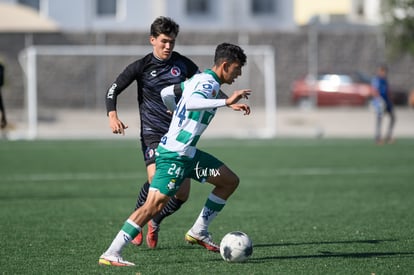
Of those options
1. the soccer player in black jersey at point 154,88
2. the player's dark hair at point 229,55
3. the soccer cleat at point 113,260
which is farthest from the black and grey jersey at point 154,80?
the soccer cleat at point 113,260

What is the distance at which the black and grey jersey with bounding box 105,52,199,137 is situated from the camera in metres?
8.73

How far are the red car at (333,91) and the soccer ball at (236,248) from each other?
28.6 meters

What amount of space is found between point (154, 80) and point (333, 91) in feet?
92.7

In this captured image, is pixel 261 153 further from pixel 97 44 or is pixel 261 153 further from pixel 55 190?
pixel 97 44

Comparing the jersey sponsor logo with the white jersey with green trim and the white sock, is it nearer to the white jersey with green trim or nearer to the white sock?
the white jersey with green trim

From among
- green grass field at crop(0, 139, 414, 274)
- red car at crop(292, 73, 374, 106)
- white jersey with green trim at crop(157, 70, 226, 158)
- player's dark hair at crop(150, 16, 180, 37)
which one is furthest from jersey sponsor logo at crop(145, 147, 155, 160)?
red car at crop(292, 73, 374, 106)

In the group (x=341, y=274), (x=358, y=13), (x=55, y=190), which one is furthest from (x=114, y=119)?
(x=358, y=13)

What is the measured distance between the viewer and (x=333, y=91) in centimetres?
3638

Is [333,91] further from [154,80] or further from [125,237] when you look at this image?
[125,237]

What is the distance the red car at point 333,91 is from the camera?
36281 millimetres

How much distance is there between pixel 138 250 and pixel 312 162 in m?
12.0

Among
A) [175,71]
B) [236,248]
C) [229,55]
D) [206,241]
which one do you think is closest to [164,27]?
[175,71]

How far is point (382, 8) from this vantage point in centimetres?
3575

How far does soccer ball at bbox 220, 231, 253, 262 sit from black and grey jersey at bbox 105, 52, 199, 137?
4.93 feet
